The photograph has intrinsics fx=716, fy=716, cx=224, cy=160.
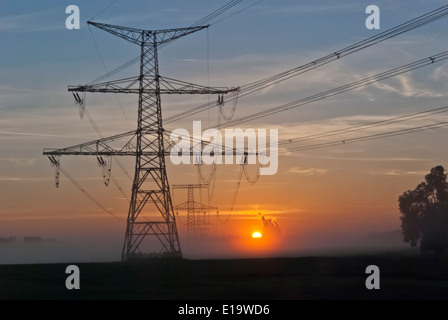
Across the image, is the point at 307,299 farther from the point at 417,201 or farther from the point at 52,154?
the point at 417,201

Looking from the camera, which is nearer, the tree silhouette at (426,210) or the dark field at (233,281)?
the dark field at (233,281)

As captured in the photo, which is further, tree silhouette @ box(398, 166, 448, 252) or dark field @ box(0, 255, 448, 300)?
tree silhouette @ box(398, 166, 448, 252)

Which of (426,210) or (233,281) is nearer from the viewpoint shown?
(233,281)
